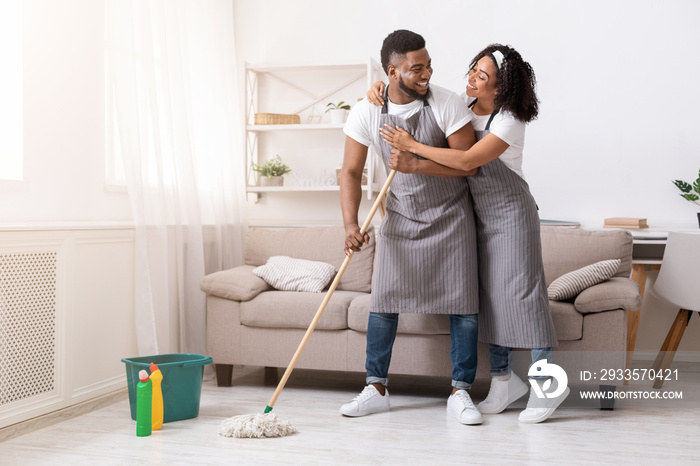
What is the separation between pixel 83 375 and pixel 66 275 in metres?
0.42

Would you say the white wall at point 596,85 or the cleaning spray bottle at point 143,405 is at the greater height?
the white wall at point 596,85

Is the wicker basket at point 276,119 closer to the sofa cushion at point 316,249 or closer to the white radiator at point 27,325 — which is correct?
the sofa cushion at point 316,249

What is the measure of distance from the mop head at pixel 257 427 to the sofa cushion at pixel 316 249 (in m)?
1.12

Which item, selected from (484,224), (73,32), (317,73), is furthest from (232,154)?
(484,224)

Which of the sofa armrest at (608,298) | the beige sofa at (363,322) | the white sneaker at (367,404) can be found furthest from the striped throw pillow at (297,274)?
the sofa armrest at (608,298)

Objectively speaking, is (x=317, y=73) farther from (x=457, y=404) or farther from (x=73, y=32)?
(x=457, y=404)

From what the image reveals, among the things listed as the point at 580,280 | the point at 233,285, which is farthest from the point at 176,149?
the point at 580,280

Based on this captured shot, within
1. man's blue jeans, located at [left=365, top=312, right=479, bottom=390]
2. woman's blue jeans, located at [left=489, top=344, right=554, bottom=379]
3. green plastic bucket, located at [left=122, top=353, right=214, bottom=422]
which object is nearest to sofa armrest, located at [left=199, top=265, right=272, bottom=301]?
green plastic bucket, located at [left=122, top=353, right=214, bottom=422]

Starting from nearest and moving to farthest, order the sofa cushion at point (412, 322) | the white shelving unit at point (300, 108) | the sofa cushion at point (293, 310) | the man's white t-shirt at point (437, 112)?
the man's white t-shirt at point (437, 112) → the sofa cushion at point (412, 322) → the sofa cushion at point (293, 310) → the white shelving unit at point (300, 108)

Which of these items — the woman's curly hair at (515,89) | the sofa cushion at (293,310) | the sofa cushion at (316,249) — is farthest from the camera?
the sofa cushion at (316,249)

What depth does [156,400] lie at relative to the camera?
8.29ft

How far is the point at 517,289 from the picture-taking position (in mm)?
2684

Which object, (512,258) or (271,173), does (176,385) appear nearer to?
(512,258)

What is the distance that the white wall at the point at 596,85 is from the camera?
386 centimetres
